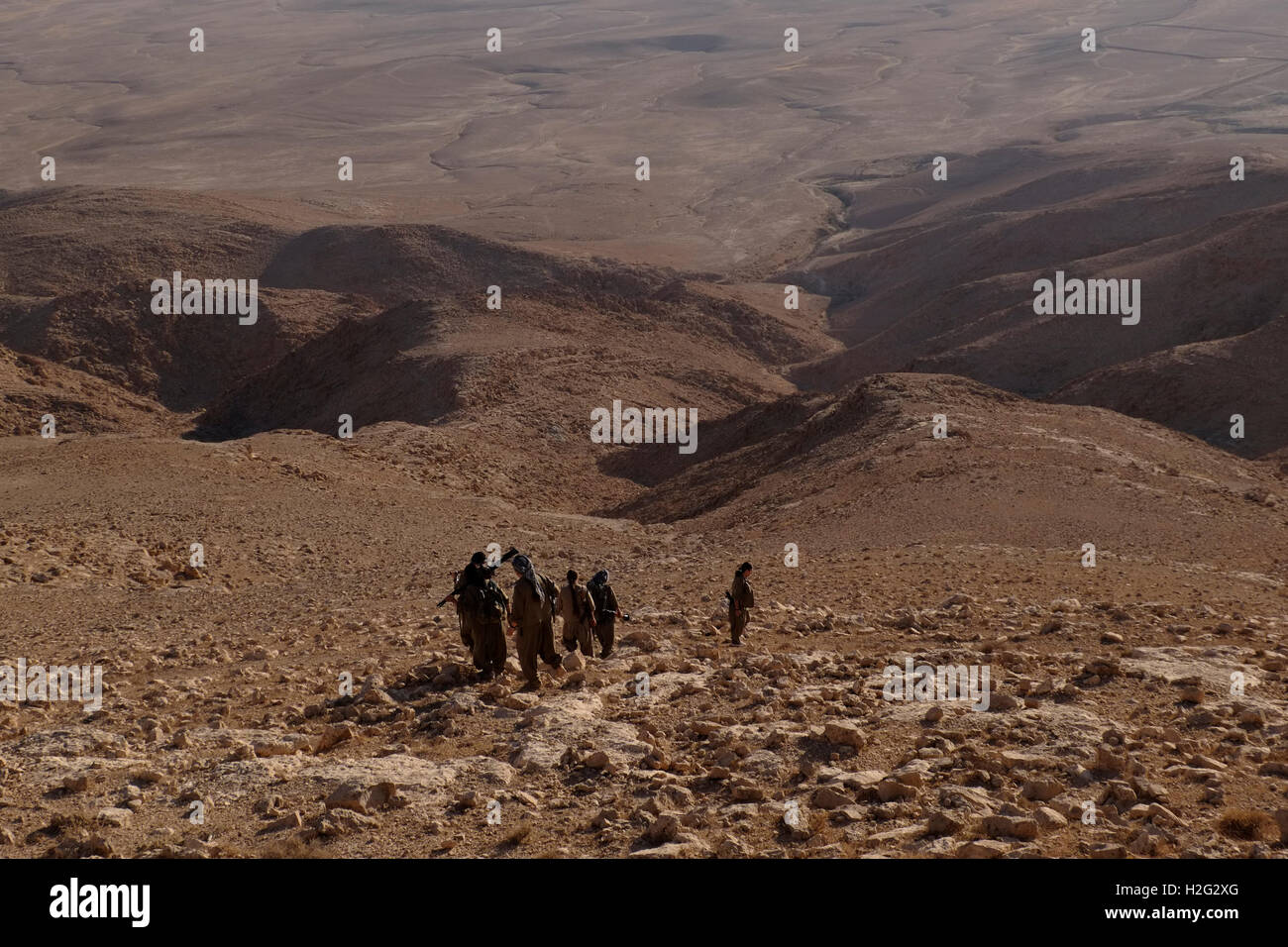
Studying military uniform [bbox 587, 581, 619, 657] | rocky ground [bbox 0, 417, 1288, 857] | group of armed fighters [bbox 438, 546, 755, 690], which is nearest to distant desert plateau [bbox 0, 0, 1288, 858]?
rocky ground [bbox 0, 417, 1288, 857]

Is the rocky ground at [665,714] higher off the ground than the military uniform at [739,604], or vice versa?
the military uniform at [739,604]

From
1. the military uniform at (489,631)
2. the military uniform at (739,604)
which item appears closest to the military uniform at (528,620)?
the military uniform at (489,631)

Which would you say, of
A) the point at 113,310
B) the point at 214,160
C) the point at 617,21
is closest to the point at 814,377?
the point at 113,310

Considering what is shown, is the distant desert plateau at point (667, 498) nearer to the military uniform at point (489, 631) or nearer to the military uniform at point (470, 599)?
the military uniform at point (489, 631)

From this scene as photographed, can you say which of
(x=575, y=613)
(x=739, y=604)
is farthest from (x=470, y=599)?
(x=739, y=604)

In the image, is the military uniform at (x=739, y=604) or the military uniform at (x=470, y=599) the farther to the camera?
the military uniform at (x=739, y=604)

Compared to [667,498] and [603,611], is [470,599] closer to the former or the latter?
[603,611]
